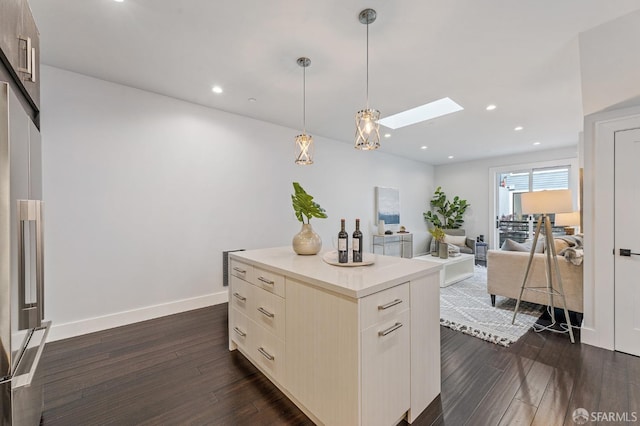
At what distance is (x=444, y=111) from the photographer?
3.90 metres

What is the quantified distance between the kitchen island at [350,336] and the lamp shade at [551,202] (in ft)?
6.50

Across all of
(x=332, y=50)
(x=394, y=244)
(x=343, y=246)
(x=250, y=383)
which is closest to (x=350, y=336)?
(x=343, y=246)

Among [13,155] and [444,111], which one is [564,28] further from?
[13,155]

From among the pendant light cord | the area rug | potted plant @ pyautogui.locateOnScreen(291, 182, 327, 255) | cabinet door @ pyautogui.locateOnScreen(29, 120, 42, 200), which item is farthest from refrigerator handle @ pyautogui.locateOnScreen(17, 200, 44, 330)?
the area rug

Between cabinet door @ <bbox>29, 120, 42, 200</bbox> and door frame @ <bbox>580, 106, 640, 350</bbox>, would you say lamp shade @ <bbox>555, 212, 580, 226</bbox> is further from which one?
cabinet door @ <bbox>29, 120, 42, 200</bbox>

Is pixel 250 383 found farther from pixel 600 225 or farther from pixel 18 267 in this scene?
pixel 600 225

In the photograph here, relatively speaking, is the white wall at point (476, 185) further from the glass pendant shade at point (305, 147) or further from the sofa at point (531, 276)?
the glass pendant shade at point (305, 147)

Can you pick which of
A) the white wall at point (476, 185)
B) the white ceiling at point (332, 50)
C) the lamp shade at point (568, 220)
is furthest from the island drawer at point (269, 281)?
the white wall at point (476, 185)

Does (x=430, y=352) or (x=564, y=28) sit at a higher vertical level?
(x=564, y=28)

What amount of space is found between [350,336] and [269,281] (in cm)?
75

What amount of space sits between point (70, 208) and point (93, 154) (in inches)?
24.0

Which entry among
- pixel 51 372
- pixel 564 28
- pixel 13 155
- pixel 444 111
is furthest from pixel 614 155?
pixel 51 372

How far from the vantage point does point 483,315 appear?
314cm

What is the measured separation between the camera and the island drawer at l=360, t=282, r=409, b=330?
1.29 metres
